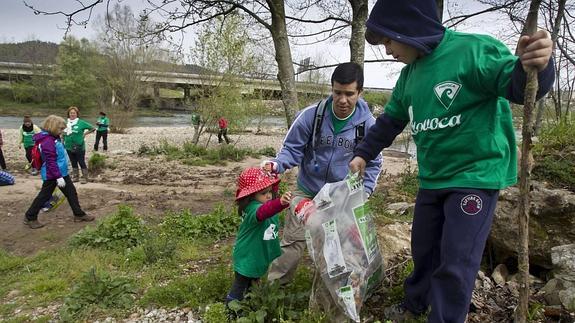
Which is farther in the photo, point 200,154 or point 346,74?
point 200,154

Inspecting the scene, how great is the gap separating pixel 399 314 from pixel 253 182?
4.05 ft

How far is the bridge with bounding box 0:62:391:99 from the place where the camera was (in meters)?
17.9

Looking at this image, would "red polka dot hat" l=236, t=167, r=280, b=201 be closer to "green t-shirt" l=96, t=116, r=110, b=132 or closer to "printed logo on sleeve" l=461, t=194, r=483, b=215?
"printed logo on sleeve" l=461, t=194, r=483, b=215

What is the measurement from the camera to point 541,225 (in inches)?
117

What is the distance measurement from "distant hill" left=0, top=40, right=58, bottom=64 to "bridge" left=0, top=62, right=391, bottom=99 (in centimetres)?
135

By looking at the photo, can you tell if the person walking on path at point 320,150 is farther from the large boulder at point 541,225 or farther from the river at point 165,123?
the river at point 165,123

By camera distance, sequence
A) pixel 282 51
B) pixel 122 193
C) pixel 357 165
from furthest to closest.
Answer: pixel 122 193
pixel 282 51
pixel 357 165

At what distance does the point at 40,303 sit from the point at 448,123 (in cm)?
364

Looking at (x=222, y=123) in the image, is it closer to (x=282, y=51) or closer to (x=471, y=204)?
(x=282, y=51)

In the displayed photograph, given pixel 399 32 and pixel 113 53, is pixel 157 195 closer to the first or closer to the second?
pixel 399 32

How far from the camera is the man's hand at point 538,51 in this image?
4.74 feet

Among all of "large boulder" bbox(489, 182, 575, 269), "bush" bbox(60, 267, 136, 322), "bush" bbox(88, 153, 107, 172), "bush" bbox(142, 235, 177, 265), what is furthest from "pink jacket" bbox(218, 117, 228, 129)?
"large boulder" bbox(489, 182, 575, 269)

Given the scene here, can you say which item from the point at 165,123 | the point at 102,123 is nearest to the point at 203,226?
the point at 102,123

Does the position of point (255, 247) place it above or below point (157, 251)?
above
